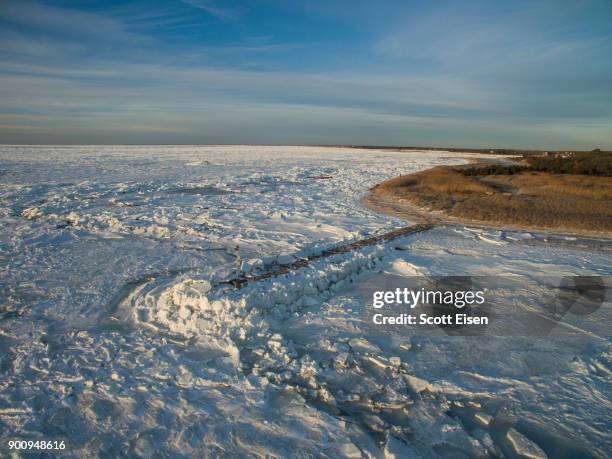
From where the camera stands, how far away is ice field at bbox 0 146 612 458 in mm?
2502

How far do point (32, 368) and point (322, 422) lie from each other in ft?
7.44

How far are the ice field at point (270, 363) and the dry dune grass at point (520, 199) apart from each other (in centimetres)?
193

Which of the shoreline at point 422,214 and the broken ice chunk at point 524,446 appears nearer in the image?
the broken ice chunk at point 524,446

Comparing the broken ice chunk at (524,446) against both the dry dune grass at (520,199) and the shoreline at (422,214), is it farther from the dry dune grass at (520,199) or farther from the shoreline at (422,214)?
the dry dune grass at (520,199)

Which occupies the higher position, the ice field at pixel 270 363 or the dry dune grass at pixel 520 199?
the dry dune grass at pixel 520 199

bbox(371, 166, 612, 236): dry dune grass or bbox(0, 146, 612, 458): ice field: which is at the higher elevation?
bbox(371, 166, 612, 236): dry dune grass

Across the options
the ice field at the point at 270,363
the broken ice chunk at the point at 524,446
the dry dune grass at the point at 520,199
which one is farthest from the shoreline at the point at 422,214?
the broken ice chunk at the point at 524,446

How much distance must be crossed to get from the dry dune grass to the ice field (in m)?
1.93

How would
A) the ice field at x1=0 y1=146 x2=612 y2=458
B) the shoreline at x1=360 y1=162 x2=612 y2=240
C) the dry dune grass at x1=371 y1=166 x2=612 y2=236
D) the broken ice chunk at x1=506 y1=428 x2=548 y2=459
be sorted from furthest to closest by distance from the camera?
→ the dry dune grass at x1=371 y1=166 x2=612 y2=236 < the shoreline at x1=360 y1=162 x2=612 y2=240 < the ice field at x1=0 y1=146 x2=612 y2=458 < the broken ice chunk at x1=506 y1=428 x2=548 y2=459

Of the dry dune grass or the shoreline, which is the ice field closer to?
the shoreline

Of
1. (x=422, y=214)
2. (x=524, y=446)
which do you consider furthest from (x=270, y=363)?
(x=422, y=214)

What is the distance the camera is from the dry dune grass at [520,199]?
7.86 meters

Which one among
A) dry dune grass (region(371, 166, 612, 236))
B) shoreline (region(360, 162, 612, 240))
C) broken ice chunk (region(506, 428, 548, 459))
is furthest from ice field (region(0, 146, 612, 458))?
dry dune grass (region(371, 166, 612, 236))

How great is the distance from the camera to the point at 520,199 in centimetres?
991
